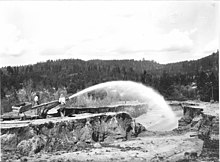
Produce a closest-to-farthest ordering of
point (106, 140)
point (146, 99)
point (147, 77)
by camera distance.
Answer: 1. point (106, 140)
2. point (146, 99)
3. point (147, 77)

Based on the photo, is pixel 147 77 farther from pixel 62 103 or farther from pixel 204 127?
pixel 62 103

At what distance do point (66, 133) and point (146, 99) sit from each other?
2.08 meters

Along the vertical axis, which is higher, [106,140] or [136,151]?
[106,140]

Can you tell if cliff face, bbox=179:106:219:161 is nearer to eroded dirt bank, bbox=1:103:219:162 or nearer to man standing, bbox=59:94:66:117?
eroded dirt bank, bbox=1:103:219:162

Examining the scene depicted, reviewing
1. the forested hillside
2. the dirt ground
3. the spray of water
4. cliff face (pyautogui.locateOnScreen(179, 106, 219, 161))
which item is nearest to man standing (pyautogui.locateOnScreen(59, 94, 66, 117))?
the spray of water

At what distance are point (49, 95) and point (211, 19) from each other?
4.21 meters

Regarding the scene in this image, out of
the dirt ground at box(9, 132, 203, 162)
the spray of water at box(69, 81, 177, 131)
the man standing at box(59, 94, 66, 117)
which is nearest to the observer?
the dirt ground at box(9, 132, 203, 162)

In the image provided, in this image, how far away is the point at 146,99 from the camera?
8945 mm

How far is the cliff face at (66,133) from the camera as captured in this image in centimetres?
785

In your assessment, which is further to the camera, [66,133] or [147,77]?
[147,77]

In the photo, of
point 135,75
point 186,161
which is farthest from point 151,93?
point 186,161

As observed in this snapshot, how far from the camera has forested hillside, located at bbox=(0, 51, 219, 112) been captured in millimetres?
8750

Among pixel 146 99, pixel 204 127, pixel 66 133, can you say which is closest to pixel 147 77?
pixel 146 99

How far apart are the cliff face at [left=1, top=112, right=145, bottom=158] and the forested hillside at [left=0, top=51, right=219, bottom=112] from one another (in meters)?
0.99
